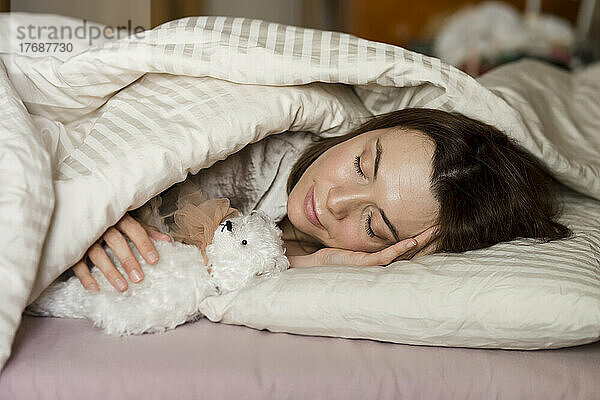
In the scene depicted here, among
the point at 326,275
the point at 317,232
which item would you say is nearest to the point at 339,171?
the point at 317,232

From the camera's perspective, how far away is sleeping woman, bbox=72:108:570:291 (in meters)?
1.12

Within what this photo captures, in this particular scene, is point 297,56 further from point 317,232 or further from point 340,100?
point 317,232

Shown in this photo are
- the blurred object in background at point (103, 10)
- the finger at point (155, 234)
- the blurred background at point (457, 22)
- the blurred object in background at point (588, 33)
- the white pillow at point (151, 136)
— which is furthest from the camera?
the blurred object in background at point (588, 33)

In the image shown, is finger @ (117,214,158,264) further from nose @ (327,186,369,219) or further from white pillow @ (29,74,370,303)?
nose @ (327,186,369,219)

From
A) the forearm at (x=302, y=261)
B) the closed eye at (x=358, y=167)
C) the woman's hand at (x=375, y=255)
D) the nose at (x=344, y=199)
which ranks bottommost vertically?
the forearm at (x=302, y=261)

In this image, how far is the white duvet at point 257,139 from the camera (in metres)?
0.91

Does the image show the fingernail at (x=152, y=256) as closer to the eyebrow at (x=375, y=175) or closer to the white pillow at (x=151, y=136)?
the white pillow at (x=151, y=136)

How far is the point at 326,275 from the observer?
992 millimetres

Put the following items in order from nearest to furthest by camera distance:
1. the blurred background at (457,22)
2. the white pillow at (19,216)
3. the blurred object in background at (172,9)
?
the white pillow at (19,216) < the blurred object in background at (172,9) < the blurred background at (457,22)

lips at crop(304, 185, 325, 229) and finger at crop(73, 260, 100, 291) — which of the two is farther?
lips at crop(304, 185, 325, 229)

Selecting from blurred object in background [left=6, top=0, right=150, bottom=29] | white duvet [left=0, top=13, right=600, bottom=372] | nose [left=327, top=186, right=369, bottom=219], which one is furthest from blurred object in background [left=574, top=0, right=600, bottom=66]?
nose [left=327, top=186, right=369, bottom=219]

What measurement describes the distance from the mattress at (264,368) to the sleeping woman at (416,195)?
21cm

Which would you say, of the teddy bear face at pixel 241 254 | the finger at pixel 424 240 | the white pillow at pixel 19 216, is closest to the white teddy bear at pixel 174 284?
the teddy bear face at pixel 241 254

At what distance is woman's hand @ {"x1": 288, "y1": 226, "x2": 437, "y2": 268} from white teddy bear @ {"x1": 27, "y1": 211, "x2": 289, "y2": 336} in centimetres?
12
